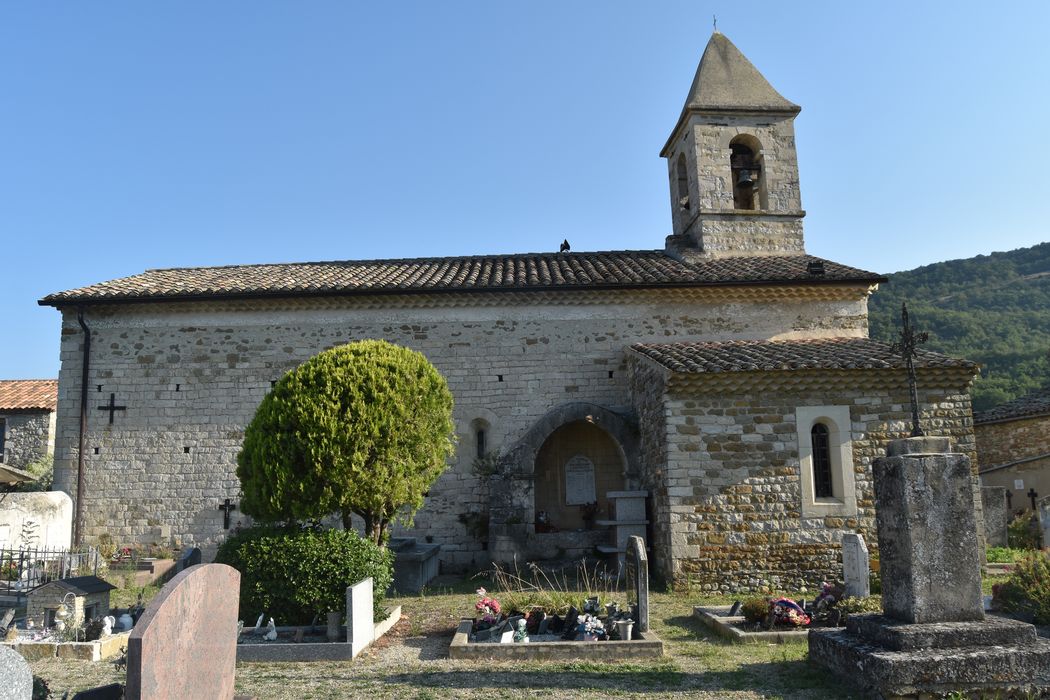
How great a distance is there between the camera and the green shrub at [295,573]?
28.2 feet

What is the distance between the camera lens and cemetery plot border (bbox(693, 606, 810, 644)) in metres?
8.10

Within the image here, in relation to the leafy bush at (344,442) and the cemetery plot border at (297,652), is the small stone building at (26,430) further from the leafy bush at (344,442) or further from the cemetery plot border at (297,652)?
the cemetery plot border at (297,652)

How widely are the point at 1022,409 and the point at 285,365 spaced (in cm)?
2022

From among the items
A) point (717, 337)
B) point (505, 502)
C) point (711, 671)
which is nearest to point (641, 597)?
point (711, 671)

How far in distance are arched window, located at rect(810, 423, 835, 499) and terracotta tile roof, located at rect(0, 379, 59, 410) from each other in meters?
22.2

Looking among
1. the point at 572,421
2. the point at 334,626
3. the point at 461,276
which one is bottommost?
the point at 334,626

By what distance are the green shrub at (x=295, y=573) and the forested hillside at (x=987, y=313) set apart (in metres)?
23.5

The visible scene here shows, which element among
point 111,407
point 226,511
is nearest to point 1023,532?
point 226,511

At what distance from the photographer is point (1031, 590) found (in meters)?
8.48

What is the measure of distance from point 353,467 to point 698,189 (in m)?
11.3

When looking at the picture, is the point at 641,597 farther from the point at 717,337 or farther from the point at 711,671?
the point at 717,337

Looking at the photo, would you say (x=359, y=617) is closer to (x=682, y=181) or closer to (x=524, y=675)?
(x=524, y=675)

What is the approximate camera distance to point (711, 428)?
11.8m

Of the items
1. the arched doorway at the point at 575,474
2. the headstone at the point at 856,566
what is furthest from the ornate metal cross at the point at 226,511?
the headstone at the point at 856,566
